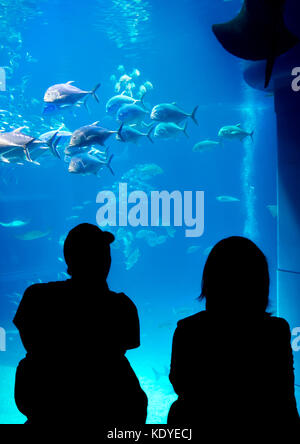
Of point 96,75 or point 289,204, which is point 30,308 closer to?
point 289,204

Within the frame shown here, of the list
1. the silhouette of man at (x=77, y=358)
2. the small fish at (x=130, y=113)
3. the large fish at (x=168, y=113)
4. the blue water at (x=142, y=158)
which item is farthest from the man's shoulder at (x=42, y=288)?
the blue water at (x=142, y=158)

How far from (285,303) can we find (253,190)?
22120mm

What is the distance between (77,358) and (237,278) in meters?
0.78

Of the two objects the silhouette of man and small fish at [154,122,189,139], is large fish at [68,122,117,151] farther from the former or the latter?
the silhouette of man

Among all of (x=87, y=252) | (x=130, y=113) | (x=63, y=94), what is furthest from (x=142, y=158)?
(x=87, y=252)

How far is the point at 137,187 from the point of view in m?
18.2

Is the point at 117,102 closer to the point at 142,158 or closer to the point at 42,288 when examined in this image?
the point at 42,288

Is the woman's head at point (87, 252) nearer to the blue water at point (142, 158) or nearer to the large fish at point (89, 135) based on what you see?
the large fish at point (89, 135)

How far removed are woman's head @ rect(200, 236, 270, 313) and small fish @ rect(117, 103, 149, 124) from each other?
5.68 metres

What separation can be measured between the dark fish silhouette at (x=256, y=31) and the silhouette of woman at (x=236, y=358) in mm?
1899

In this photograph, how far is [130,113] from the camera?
6.62 meters

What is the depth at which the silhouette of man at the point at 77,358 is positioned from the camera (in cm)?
148

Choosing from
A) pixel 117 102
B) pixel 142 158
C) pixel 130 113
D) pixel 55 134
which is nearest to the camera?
pixel 55 134

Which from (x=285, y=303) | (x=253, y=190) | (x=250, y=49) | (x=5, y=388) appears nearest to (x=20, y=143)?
(x=250, y=49)
